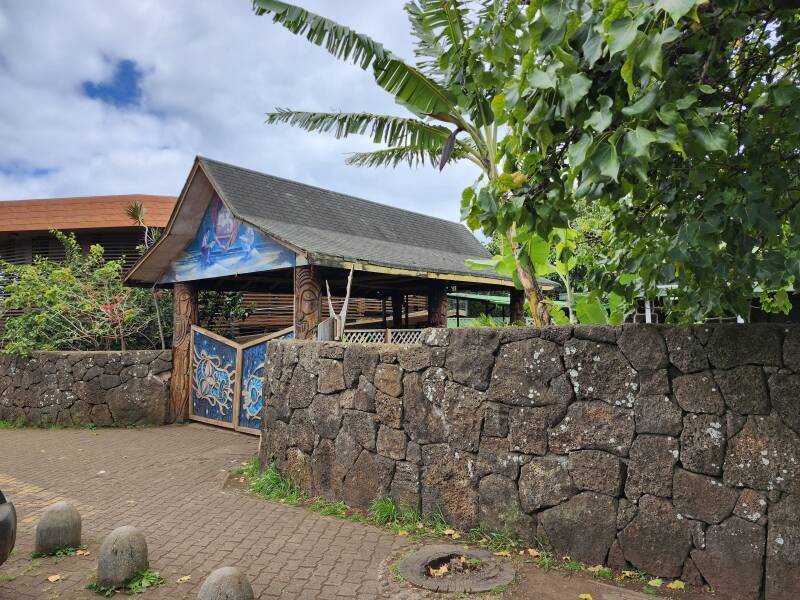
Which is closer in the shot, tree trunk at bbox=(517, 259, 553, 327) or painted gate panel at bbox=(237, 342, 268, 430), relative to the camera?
tree trunk at bbox=(517, 259, 553, 327)

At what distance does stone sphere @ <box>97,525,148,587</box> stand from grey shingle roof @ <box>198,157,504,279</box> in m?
4.18

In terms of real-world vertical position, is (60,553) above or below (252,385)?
below

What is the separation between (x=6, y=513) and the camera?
359 cm

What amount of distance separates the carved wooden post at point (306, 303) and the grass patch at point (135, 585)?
414 centimetres

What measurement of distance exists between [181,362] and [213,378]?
97 centimetres

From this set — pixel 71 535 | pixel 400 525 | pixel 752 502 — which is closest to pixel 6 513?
pixel 71 535

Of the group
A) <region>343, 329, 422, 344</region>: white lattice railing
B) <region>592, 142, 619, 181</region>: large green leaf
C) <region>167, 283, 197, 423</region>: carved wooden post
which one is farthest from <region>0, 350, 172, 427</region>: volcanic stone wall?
<region>592, 142, 619, 181</region>: large green leaf

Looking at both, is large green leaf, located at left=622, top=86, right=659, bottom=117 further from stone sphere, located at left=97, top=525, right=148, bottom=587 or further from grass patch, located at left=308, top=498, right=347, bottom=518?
grass patch, located at left=308, top=498, right=347, bottom=518

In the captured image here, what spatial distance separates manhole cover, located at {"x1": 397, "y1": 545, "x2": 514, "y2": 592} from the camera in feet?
12.9

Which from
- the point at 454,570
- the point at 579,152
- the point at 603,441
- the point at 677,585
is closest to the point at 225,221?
the point at 454,570

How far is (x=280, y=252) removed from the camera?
8.53 metres

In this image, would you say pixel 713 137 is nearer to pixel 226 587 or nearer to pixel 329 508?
pixel 226 587

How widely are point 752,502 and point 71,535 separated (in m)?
5.29

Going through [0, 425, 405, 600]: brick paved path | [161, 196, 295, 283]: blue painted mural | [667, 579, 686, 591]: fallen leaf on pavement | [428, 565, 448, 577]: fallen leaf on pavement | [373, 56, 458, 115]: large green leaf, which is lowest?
[0, 425, 405, 600]: brick paved path
